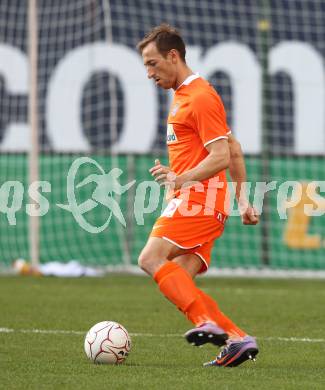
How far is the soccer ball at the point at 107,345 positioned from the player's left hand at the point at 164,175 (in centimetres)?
94

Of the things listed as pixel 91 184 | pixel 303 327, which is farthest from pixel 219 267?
pixel 303 327

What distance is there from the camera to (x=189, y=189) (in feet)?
21.2

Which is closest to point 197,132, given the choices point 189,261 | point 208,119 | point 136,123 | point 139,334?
point 208,119

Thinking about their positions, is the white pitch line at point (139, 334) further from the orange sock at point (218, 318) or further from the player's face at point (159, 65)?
the player's face at point (159, 65)

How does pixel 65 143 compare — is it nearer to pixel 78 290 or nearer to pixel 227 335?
pixel 78 290

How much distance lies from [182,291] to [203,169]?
0.68 m

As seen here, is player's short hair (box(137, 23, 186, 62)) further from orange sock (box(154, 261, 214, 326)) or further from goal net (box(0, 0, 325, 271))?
goal net (box(0, 0, 325, 271))

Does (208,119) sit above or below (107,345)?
above

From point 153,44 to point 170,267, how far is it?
1.28 meters

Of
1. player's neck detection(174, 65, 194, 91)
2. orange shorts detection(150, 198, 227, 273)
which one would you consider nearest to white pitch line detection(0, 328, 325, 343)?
orange shorts detection(150, 198, 227, 273)

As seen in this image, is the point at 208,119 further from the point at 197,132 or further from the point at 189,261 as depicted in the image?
the point at 189,261

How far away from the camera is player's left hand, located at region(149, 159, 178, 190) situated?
20.4ft

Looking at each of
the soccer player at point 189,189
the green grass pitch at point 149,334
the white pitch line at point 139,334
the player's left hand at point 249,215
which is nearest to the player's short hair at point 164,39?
the soccer player at point 189,189

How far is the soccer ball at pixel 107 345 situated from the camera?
257 inches
